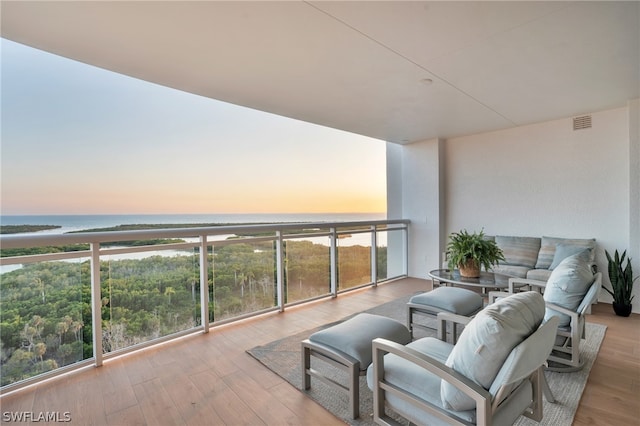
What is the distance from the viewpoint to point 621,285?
375 centimetres

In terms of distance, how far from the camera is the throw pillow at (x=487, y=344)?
1.21m

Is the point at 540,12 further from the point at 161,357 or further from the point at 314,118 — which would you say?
the point at 161,357

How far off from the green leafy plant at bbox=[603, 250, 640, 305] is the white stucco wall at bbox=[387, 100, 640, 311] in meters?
0.24

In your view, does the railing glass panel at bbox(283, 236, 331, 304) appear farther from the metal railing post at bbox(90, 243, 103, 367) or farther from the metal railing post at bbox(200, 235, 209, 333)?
the metal railing post at bbox(90, 243, 103, 367)

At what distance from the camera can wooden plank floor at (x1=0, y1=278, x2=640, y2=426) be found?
191 centimetres

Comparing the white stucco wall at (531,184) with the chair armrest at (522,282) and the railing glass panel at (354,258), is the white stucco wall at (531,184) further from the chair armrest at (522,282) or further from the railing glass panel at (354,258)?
the chair armrest at (522,282)

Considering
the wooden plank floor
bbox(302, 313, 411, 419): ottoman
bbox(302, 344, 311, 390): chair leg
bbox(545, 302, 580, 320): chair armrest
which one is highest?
bbox(545, 302, 580, 320): chair armrest

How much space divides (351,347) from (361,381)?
578 mm

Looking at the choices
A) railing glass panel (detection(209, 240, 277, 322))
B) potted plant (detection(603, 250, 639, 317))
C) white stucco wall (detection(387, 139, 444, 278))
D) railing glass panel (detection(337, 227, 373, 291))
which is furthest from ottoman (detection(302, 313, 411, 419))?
white stucco wall (detection(387, 139, 444, 278))

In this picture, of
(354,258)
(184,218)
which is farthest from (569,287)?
(184,218)

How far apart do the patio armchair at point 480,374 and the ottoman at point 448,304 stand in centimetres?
125

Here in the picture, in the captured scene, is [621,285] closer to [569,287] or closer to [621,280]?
[621,280]

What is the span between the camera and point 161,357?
277 centimetres

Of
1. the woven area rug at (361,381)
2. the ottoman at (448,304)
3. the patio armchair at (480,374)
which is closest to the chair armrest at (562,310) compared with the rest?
the woven area rug at (361,381)
